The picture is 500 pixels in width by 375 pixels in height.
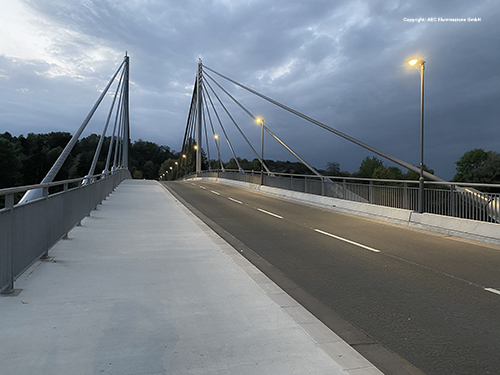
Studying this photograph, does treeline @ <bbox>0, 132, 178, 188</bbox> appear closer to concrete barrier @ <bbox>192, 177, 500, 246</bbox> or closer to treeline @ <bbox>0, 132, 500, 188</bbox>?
treeline @ <bbox>0, 132, 500, 188</bbox>

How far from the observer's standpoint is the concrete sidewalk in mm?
3195

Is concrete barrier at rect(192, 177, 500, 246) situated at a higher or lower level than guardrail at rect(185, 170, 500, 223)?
lower

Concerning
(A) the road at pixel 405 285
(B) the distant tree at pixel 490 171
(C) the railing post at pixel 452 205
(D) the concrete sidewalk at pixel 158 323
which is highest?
(B) the distant tree at pixel 490 171

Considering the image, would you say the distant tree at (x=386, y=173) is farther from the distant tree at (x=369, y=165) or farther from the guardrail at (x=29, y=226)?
the guardrail at (x=29, y=226)

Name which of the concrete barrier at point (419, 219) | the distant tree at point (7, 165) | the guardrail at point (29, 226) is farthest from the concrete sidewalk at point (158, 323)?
the distant tree at point (7, 165)

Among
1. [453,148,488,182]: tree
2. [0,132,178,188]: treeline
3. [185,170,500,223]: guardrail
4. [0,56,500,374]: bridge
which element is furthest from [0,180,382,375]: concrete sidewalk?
[453,148,488,182]: tree

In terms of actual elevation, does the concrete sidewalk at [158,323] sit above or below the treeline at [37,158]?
below

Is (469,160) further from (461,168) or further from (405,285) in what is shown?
(405,285)

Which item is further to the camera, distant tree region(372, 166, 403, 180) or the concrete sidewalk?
distant tree region(372, 166, 403, 180)

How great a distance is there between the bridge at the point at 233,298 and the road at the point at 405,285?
2 centimetres

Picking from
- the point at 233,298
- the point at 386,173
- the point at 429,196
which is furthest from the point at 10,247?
Answer: the point at 386,173

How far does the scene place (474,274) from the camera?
6641 millimetres

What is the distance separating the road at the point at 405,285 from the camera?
12.6 ft

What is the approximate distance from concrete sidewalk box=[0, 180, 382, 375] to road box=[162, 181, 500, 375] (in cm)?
62
